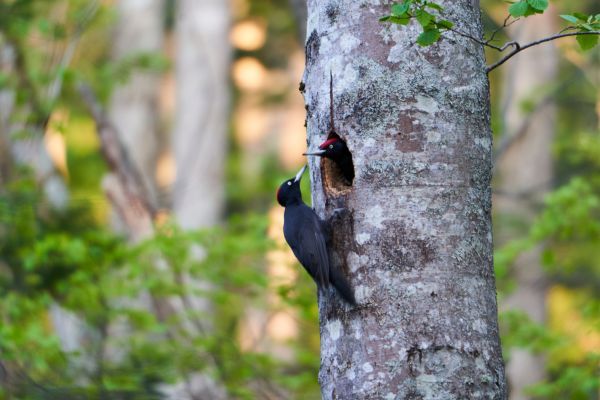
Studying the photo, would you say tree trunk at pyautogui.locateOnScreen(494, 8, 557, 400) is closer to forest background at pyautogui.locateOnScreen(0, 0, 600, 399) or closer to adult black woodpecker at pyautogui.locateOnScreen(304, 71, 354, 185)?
forest background at pyautogui.locateOnScreen(0, 0, 600, 399)

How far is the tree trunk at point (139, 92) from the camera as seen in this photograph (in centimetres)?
1431

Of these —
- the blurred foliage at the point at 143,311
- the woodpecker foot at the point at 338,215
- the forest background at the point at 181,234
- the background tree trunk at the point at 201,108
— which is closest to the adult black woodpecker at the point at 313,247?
the woodpecker foot at the point at 338,215

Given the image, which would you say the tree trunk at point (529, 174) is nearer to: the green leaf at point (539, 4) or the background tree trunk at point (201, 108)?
the background tree trunk at point (201, 108)

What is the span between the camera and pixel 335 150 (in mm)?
3477

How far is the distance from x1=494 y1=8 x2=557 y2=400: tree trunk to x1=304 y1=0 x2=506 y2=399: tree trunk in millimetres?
8076

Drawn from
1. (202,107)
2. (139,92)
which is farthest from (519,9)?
(139,92)

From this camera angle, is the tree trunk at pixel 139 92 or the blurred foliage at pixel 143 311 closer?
the blurred foliage at pixel 143 311

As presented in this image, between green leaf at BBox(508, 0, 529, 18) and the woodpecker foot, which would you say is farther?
the woodpecker foot

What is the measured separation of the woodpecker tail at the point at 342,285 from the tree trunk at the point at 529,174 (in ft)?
27.1

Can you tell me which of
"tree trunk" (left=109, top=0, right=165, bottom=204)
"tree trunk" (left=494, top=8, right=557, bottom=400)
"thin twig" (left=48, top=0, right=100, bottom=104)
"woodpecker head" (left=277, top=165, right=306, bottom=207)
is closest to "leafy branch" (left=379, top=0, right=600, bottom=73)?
"woodpecker head" (left=277, top=165, right=306, bottom=207)

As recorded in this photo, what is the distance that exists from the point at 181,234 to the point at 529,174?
7133 mm

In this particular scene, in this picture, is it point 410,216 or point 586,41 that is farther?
point 410,216

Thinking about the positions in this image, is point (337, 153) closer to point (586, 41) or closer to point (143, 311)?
point (586, 41)

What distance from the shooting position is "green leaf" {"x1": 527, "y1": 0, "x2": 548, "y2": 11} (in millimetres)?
2654
